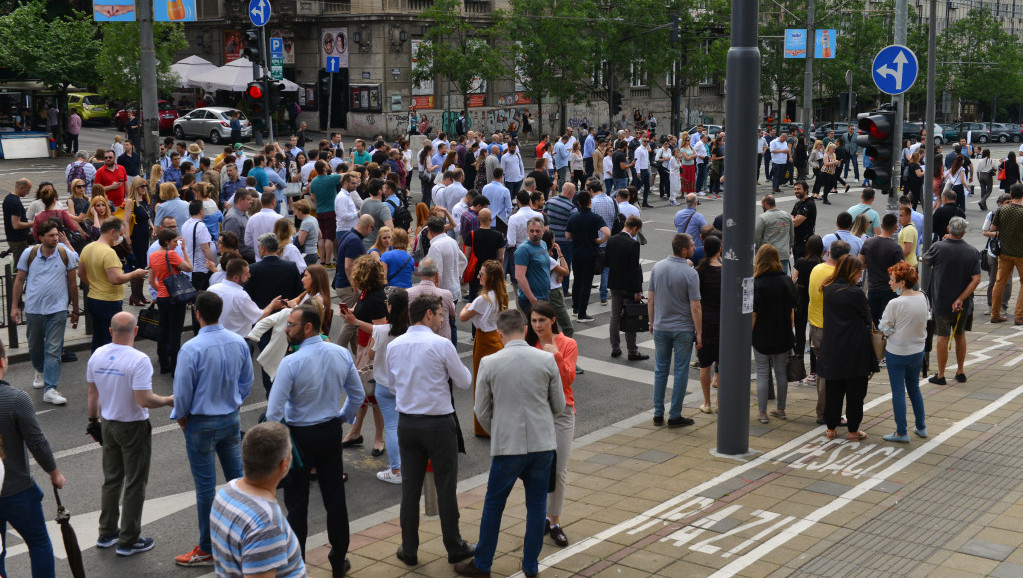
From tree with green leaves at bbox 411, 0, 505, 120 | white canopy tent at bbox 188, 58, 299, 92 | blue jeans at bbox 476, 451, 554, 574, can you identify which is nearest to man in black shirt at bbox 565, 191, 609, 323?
blue jeans at bbox 476, 451, 554, 574

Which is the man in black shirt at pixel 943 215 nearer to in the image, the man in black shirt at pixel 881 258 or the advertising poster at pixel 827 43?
the man in black shirt at pixel 881 258

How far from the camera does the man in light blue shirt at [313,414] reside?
22.4ft

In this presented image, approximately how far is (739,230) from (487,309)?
238 centimetres

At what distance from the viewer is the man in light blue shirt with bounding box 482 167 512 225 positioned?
17.4 metres

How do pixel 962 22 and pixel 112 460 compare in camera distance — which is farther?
pixel 962 22

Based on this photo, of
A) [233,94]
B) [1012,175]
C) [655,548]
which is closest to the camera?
[655,548]

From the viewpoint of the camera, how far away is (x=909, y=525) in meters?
7.93

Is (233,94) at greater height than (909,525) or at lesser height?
greater

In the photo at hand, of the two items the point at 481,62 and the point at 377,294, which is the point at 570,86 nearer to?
the point at 481,62

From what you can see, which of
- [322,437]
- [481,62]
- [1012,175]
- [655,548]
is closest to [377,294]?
[322,437]

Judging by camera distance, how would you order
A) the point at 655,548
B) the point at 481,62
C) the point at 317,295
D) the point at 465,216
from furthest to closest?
the point at 481,62 < the point at 465,216 < the point at 317,295 < the point at 655,548

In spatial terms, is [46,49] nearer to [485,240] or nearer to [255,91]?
[255,91]

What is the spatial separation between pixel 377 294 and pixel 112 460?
8.81 ft

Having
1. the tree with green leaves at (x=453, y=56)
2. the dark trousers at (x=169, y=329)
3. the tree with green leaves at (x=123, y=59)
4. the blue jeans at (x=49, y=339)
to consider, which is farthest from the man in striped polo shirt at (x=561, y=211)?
the tree with green leaves at (x=453, y=56)
